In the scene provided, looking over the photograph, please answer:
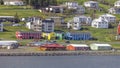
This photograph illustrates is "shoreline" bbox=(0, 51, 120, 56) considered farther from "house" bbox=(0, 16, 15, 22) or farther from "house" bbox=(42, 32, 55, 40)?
"house" bbox=(0, 16, 15, 22)

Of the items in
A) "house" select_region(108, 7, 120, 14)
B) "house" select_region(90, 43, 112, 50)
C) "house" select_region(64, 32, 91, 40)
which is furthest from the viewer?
"house" select_region(108, 7, 120, 14)

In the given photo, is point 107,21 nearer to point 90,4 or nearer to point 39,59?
point 90,4

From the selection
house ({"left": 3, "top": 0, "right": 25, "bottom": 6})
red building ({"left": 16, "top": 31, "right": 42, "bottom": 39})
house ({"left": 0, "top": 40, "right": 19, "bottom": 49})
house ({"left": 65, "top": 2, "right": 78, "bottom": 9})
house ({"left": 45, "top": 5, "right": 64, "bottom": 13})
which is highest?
house ({"left": 3, "top": 0, "right": 25, "bottom": 6})

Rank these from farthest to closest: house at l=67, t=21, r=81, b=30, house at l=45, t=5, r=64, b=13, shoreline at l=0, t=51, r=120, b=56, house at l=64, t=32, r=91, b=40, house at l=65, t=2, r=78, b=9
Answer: house at l=65, t=2, r=78, b=9
house at l=45, t=5, r=64, b=13
house at l=67, t=21, r=81, b=30
house at l=64, t=32, r=91, b=40
shoreline at l=0, t=51, r=120, b=56

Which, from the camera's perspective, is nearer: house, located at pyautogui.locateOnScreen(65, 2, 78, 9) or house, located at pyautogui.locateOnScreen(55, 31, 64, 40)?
house, located at pyautogui.locateOnScreen(55, 31, 64, 40)

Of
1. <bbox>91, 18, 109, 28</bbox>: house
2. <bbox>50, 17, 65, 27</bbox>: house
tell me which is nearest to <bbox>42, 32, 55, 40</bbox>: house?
<bbox>50, 17, 65, 27</bbox>: house

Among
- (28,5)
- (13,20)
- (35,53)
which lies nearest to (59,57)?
(35,53)

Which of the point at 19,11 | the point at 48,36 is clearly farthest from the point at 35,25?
the point at 19,11

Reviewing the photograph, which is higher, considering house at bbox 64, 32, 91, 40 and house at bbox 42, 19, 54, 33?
house at bbox 42, 19, 54, 33

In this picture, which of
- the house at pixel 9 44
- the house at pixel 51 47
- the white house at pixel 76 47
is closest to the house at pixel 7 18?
the house at pixel 9 44
